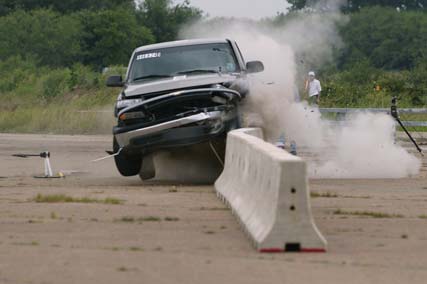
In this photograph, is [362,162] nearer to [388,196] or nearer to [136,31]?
[388,196]

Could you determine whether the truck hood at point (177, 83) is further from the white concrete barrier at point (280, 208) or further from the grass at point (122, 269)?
the grass at point (122, 269)

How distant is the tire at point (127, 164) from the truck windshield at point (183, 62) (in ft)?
3.91

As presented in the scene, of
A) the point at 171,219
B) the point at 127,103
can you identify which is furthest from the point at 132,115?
the point at 171,219

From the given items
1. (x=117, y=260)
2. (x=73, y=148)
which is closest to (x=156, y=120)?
(x=117, y=260)

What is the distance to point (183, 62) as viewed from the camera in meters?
→ 17.9

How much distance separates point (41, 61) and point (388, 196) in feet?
210

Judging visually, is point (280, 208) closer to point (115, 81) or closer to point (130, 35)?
point (115, 81)

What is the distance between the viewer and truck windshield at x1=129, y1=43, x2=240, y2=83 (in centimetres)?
1769

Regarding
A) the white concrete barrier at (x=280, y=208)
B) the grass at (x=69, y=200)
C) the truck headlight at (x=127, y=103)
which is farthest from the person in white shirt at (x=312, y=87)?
the white concrete barrier at (x=280, y=208)

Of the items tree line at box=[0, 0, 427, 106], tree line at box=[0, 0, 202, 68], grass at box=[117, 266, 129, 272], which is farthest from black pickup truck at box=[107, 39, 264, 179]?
tree line at box=[0, 0, 202, 68]

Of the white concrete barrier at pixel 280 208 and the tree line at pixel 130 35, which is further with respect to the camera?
the tree line at pixel 130 35

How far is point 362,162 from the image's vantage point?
66.7ft

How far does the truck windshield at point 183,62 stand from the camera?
1769cm

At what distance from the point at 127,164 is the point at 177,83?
164 centimetres
